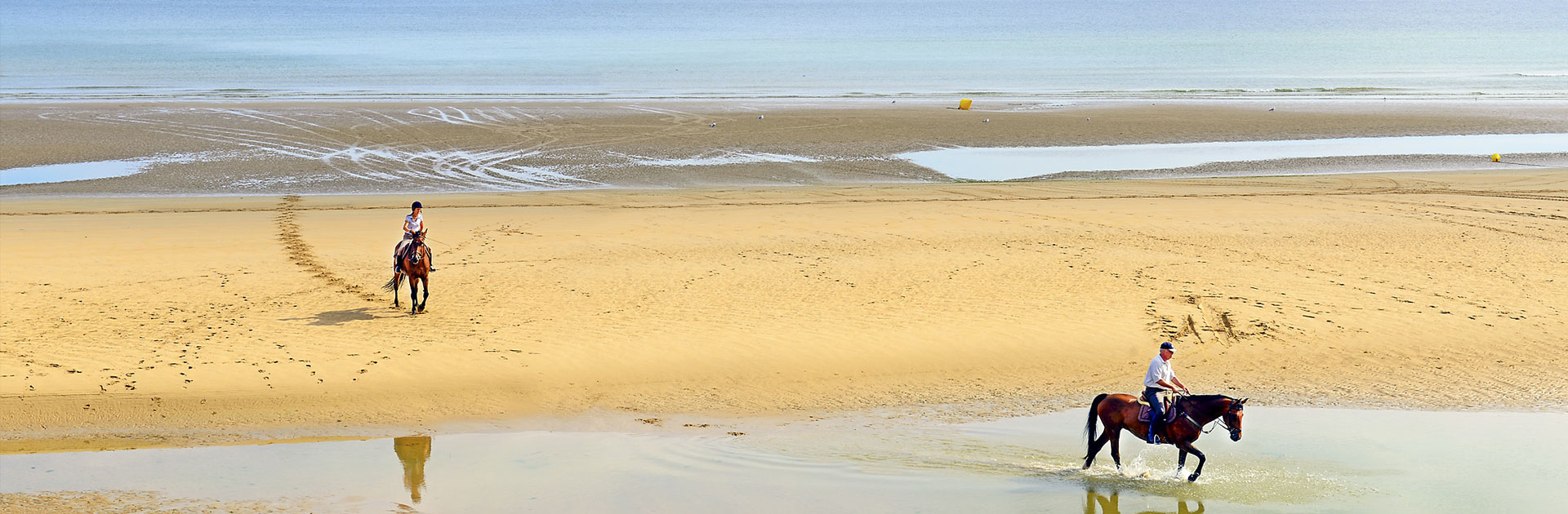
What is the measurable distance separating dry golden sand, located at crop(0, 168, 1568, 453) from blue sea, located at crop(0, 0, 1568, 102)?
109 feet

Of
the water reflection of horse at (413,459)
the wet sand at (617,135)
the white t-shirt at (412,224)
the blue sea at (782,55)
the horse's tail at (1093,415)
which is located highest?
the blue sea at (782,55)

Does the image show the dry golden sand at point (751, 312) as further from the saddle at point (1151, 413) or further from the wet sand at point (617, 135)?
the wet sand at point (617, 135)

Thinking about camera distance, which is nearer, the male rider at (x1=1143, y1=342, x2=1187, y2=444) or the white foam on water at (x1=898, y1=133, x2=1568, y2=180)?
the male rider at (x1=1143, y1=342, x2=1187, y2=444)

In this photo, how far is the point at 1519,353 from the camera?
1532 centimetres

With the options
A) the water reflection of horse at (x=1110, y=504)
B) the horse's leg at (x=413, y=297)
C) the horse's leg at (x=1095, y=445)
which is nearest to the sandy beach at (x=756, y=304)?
the horse's leg at (x=413, y=297)

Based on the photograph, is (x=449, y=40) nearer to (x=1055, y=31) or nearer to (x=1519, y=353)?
(x=1055, y=31)

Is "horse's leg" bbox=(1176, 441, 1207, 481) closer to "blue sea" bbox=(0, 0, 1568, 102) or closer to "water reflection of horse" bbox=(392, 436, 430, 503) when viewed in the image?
"water reflection of horse" bbox=(392, 436, 430, 503)

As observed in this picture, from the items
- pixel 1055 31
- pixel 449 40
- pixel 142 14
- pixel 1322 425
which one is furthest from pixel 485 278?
pixel 142 14

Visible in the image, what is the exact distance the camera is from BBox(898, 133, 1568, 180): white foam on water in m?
34.1

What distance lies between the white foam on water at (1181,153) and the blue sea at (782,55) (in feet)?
59.5

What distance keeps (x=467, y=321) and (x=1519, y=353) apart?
1369cm

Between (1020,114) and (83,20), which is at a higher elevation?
(83,20)

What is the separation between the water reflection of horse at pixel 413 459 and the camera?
35.9 feet

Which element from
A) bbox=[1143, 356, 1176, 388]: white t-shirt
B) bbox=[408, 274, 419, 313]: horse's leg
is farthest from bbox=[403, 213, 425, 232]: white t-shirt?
bbox=[1143, 356, 1176, 388]: white t-shirt
